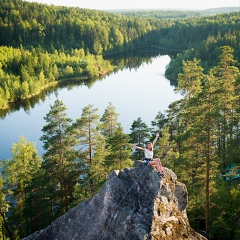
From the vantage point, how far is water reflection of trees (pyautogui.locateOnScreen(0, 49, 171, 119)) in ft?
238

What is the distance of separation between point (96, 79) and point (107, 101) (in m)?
26.0

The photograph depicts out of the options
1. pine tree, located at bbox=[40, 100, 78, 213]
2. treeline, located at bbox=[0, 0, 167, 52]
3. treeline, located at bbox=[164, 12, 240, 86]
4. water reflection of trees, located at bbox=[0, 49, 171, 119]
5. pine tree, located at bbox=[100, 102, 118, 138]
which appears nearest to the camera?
pine tree, located at bbox=[40, 100, 78, 213]

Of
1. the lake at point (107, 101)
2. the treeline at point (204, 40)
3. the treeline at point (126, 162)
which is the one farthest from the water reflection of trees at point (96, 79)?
the treeline at point (126, 162)

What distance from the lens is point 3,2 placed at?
15312 cm

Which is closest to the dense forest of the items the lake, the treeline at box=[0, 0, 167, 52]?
the lake

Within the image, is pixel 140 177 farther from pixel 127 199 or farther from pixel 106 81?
pixel 106 81


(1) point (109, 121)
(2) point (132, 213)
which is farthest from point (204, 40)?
(2) point (132, 213)

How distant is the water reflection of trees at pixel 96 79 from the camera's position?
72.7 m

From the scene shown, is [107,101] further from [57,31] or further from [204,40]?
[57,31]

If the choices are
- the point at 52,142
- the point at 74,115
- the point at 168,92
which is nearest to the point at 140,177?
the point at 52,142

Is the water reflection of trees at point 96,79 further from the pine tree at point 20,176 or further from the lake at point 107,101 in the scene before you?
the pine tree at point 20,176

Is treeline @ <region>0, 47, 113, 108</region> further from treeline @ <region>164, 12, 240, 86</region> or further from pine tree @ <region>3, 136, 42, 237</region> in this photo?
pine tree @ <region>3, 136, 42, 237</region>

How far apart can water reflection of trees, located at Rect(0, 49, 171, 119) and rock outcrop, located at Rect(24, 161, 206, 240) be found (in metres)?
58.2

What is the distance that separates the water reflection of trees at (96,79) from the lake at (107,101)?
698mm
